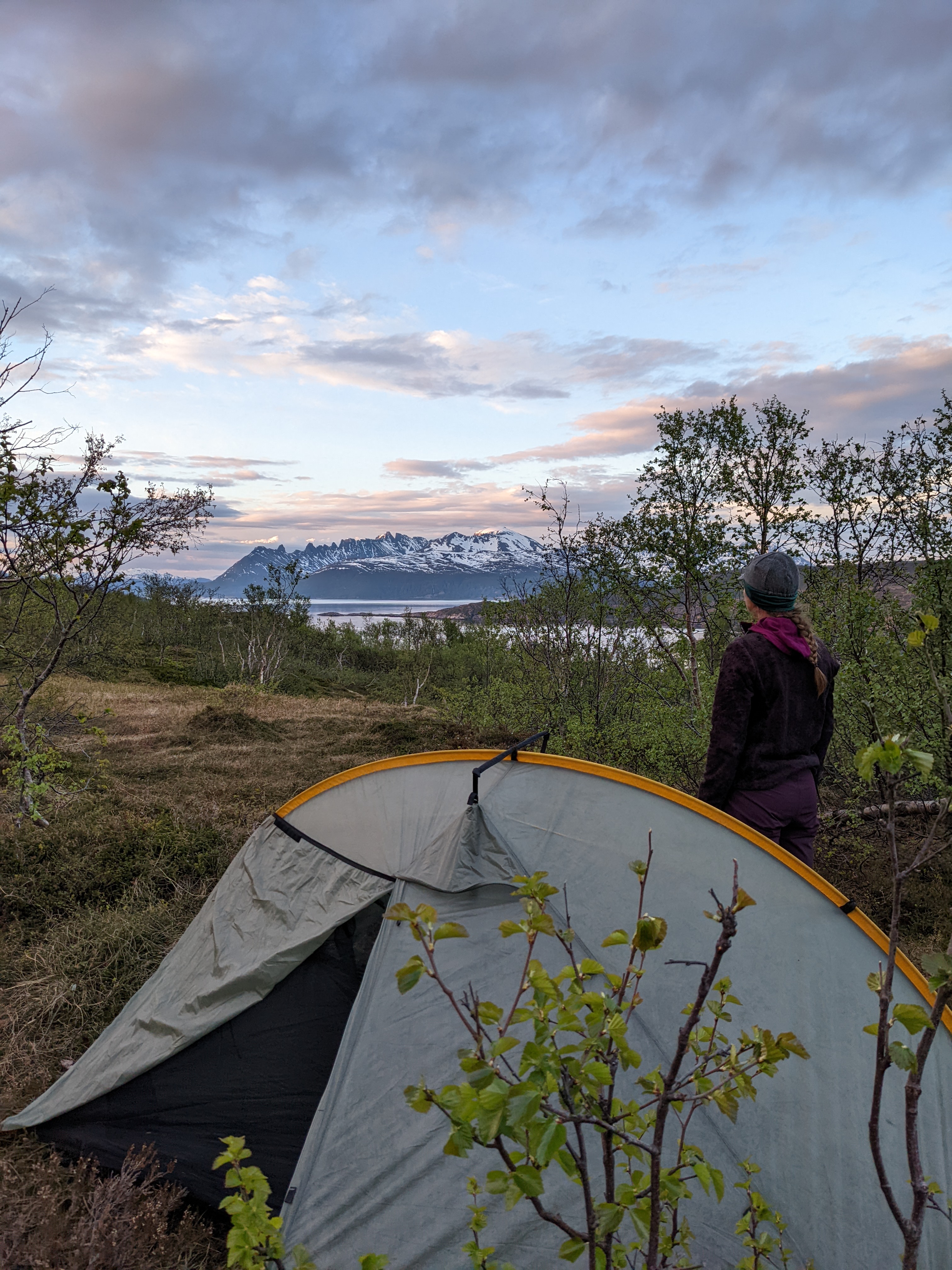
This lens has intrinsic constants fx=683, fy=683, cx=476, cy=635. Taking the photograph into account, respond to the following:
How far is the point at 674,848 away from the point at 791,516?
8035 mm

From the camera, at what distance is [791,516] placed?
9.84m

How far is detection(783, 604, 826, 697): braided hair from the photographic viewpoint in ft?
11.1

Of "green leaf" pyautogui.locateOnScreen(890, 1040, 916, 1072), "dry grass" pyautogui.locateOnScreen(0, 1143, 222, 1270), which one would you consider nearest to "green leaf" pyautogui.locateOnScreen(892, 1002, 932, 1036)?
"green leaf" pyautogui.locateOnScreen(890, 1040, 916, 1072)

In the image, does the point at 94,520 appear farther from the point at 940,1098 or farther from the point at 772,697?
the point at 940,1098

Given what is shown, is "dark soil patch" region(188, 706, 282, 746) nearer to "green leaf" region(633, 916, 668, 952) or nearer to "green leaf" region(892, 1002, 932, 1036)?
"green leaf" region(633, 916, 668, 952)

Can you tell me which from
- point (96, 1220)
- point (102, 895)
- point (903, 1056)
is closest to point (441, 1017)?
point (96, 1220)

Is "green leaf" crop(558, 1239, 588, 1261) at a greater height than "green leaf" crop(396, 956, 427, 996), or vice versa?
"green leaf" crop(396, 956, 427, 996)

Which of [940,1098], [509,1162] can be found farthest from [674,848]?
[509,1162]

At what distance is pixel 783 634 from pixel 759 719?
1.44ft

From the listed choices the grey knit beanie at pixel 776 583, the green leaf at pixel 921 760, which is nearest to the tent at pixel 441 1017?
the grey knit beanie at pixel 776 583

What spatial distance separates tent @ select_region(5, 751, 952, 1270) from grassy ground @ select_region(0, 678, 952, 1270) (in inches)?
12.5

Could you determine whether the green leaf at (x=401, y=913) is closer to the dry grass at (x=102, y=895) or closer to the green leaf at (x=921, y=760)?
the green leaf at (x=921, y=760)

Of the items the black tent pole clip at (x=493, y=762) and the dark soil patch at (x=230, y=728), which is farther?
the dark soil patch at (x=230, y=728)

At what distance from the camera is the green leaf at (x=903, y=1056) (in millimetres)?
1195
